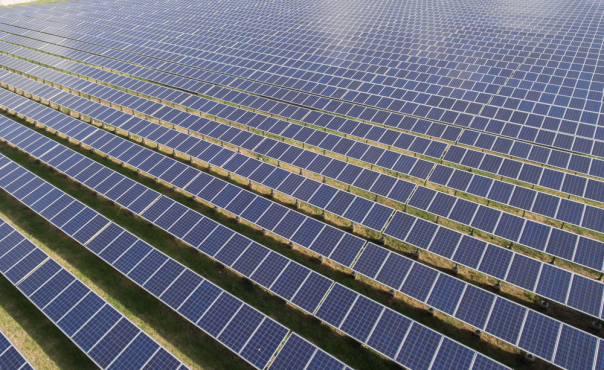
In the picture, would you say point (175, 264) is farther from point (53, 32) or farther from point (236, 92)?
point (53, 32)

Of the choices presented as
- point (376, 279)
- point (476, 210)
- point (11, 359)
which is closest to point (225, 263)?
point (376, 279)

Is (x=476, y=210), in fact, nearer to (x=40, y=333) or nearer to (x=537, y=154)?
(x=537, y=154)

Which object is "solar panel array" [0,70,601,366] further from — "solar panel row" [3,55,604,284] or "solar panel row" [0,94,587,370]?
"solar panel row" [3,55,604,284]

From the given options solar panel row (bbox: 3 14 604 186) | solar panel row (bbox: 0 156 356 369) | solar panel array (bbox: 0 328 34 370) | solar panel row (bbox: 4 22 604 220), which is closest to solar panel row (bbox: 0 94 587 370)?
solar panel row (bbox: 0 156 356 369)

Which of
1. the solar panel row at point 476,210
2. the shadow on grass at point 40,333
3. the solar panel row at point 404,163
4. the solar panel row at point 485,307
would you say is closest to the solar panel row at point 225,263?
the solar panel row at point 485,307

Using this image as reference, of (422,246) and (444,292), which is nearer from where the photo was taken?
(444,292)

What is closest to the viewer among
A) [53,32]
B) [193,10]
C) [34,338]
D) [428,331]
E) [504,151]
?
[428,331]

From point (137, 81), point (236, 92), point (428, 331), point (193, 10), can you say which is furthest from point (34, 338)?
point (193, 10)
